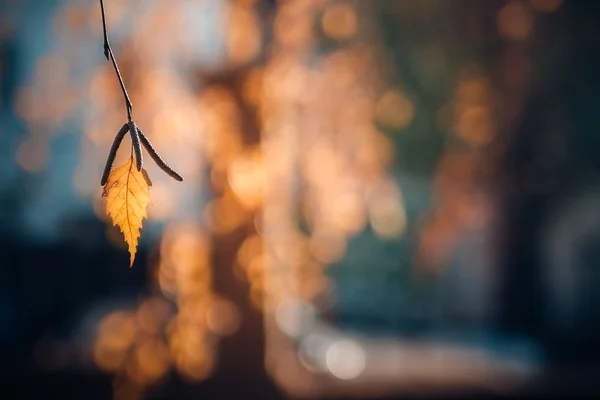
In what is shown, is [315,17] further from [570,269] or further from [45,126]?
[570,269]

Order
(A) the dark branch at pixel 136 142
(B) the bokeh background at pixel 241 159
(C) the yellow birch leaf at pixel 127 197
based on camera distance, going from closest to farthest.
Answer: (A) the dark branch at pixel 136 142 < (C) the yellow birch leaf at pixel 127 197 < (B) the bokeh background at pixel 241 159

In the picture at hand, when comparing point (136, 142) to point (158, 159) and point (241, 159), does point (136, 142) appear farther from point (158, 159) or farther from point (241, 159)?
point (241, 159)

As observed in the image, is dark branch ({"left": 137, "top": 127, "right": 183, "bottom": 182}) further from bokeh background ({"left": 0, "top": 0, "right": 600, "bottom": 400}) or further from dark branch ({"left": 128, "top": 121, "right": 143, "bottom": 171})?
bokeh background ({"left": 0, "top": 0, "right": 600, "bottom": 400})

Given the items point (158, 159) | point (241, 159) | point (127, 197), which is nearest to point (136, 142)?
point (158, 159)

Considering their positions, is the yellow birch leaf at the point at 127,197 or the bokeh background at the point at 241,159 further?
the bokeh background at the point at 241,159

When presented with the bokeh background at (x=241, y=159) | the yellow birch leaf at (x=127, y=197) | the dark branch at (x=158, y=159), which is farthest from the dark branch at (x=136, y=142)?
the bokeh background at (x=241, y=159)

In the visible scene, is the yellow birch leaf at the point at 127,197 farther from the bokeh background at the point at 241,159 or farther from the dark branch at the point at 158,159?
the bokeh background at the point at 241,159

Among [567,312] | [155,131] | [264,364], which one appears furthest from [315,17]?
[567,312]

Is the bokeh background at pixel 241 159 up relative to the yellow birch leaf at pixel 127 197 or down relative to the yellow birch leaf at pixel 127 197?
up

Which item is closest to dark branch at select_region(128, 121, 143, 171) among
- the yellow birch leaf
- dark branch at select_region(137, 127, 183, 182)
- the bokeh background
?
dark branch at select_region(137, 127, 183, 182)
